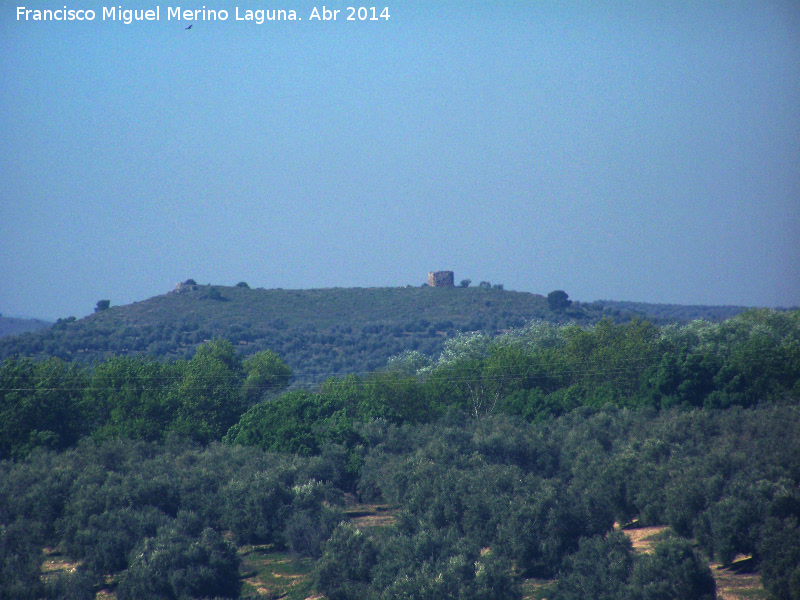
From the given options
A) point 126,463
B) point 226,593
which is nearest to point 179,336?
point 126,463

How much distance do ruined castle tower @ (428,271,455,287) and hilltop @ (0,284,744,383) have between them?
14.3ft

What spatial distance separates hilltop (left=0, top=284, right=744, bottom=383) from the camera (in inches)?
2854

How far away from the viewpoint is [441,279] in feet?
356

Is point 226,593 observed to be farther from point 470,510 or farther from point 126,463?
point 126,463

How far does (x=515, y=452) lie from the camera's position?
27.1 meters

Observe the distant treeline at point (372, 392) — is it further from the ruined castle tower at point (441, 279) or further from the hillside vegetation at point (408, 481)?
the ruined castle tower at point (441, 279)

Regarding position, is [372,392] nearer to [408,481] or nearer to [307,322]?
[408,481]

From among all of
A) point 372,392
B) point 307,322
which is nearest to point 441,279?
point 307,322

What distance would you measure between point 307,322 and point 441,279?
2680 cm

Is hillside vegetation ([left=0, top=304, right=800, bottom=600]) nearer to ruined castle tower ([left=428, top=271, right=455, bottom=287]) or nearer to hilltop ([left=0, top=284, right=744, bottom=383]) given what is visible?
hilltop ([left=0, top=284, right=744, bottom=383])

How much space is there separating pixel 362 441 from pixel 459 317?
6066cm

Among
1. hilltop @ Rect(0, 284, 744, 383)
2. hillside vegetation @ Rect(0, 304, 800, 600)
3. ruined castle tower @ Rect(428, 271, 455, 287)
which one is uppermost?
ruined castle tower @ Rect(428, 271, 455, 287)

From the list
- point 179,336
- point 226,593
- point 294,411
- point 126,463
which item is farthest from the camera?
point 179,336

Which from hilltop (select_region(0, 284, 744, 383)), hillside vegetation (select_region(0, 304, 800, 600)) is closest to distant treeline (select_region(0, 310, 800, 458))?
hillside vegetation (select_region(0, 304, 800, 600))
